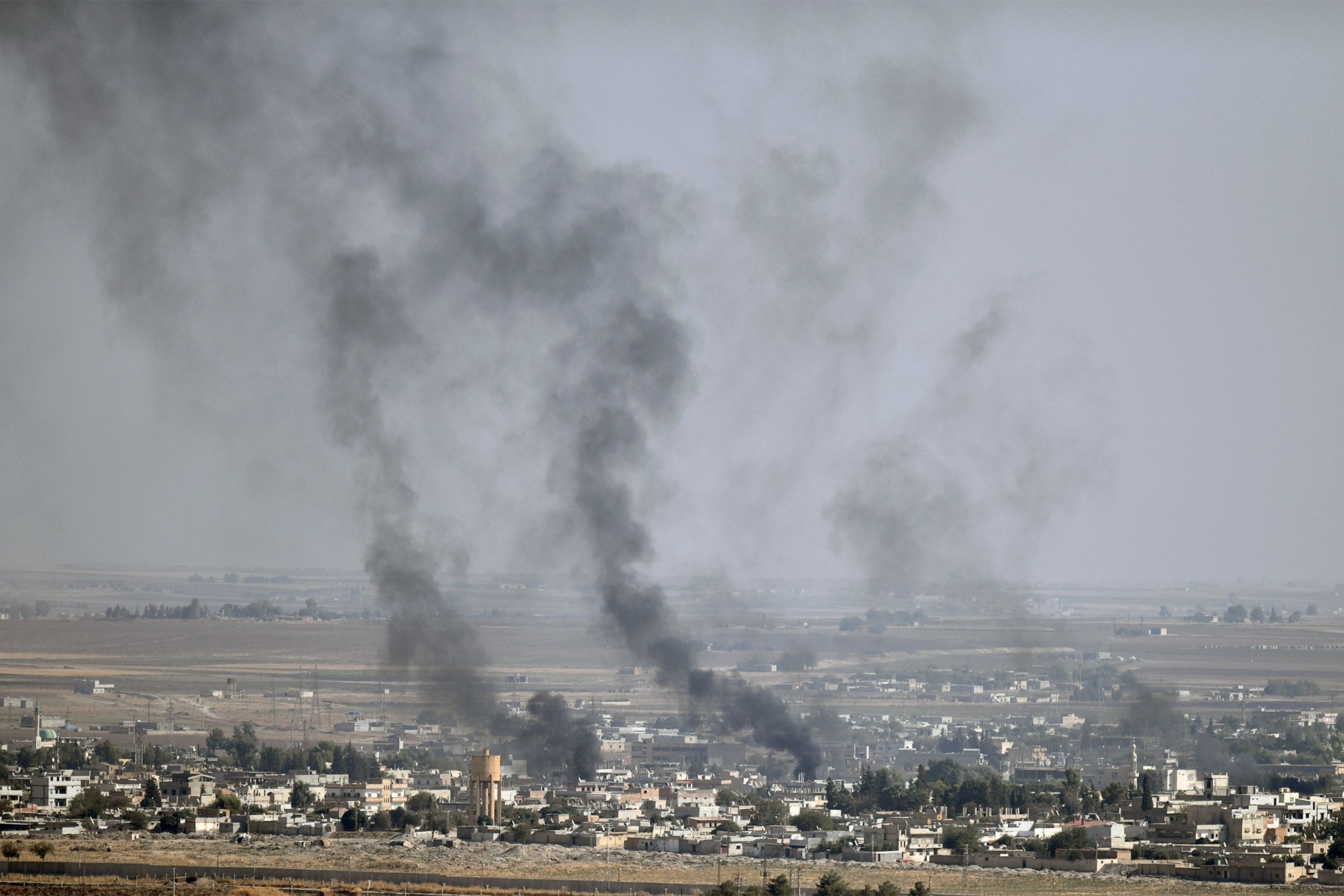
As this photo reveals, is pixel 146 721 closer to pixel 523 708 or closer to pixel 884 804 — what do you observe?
pixel 523 708

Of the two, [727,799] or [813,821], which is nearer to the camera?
[813,821]

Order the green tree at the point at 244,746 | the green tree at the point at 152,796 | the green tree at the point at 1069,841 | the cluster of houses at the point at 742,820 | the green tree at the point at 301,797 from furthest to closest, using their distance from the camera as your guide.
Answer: the green tree at the point at 244,746
the green tree at the point at 301,797
the green tree at the point at 152,796
the green tree at the point at 1069,841
the cluster of houses at the point at 742,820

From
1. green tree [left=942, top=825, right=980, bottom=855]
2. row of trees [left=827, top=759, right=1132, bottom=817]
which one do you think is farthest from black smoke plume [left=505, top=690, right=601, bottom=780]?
green tree [left=942, top=825, right=980, bottom=855]

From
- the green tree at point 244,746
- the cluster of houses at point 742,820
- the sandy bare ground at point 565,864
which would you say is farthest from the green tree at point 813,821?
the green tree at point 244,746

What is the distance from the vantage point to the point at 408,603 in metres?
91.4

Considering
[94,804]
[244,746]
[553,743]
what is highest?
[553,743]

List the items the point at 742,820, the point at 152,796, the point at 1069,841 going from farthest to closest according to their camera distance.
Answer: the point at 152,796 < the point at 742,820 < the point at 1069,841

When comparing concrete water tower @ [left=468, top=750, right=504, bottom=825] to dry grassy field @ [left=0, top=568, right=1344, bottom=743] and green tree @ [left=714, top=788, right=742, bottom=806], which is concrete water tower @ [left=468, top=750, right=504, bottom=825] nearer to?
green tree @ [left=714, top=788, right=742, bottom=806]

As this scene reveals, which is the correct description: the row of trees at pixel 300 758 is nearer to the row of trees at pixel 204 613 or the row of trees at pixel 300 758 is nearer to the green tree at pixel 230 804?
the green tree at pixel 230 804

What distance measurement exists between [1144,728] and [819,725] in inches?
597

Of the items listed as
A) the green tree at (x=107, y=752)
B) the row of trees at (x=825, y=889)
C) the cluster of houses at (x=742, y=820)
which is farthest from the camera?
the green tree at (x=107, y=752)

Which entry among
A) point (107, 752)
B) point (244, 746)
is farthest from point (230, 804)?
point (244, 746)

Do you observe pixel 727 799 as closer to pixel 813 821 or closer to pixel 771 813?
pixel 771 813

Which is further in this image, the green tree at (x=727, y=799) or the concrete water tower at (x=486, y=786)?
the green tree at (x=727, y=799)
